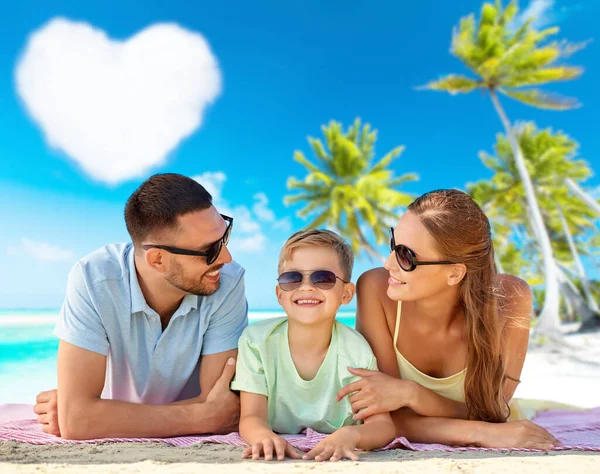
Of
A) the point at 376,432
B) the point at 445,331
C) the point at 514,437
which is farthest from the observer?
the point at 445,331

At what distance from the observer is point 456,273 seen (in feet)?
12.5

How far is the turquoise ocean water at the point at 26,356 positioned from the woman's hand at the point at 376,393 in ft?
39.0

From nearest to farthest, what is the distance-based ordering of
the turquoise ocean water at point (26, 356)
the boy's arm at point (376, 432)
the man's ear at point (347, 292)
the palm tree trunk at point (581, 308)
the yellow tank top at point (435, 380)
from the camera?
the boy's arm at point (376, 432) → the man's ear at point (347, 292) → the yellow tank top at point (435, 380) → the turquoise ocean water at point (26, 356) → the palm tree trunk at point (581, 308)

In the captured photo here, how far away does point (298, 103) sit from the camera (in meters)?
80.9

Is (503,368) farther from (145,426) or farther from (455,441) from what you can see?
(145,426)

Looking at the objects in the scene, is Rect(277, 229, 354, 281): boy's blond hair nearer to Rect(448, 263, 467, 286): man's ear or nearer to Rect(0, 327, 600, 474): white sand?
Rect(448, 263, 467, 286): man's ear

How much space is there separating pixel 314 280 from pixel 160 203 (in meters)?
1.17

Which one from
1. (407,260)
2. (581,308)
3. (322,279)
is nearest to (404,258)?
(407,260)

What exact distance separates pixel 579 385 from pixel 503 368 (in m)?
12.1

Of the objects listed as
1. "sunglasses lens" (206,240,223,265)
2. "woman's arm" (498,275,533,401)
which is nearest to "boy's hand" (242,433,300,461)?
"sunglasses lens" (206,240,223,265)

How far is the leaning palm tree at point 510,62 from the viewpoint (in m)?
23.5

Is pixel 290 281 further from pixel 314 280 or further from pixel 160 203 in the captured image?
pixel 160 203

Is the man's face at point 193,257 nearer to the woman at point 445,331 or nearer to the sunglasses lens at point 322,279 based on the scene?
the sunglasses lens at point 322,279

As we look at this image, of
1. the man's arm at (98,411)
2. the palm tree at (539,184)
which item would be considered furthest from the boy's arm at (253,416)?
the palm tree at (539,184)
